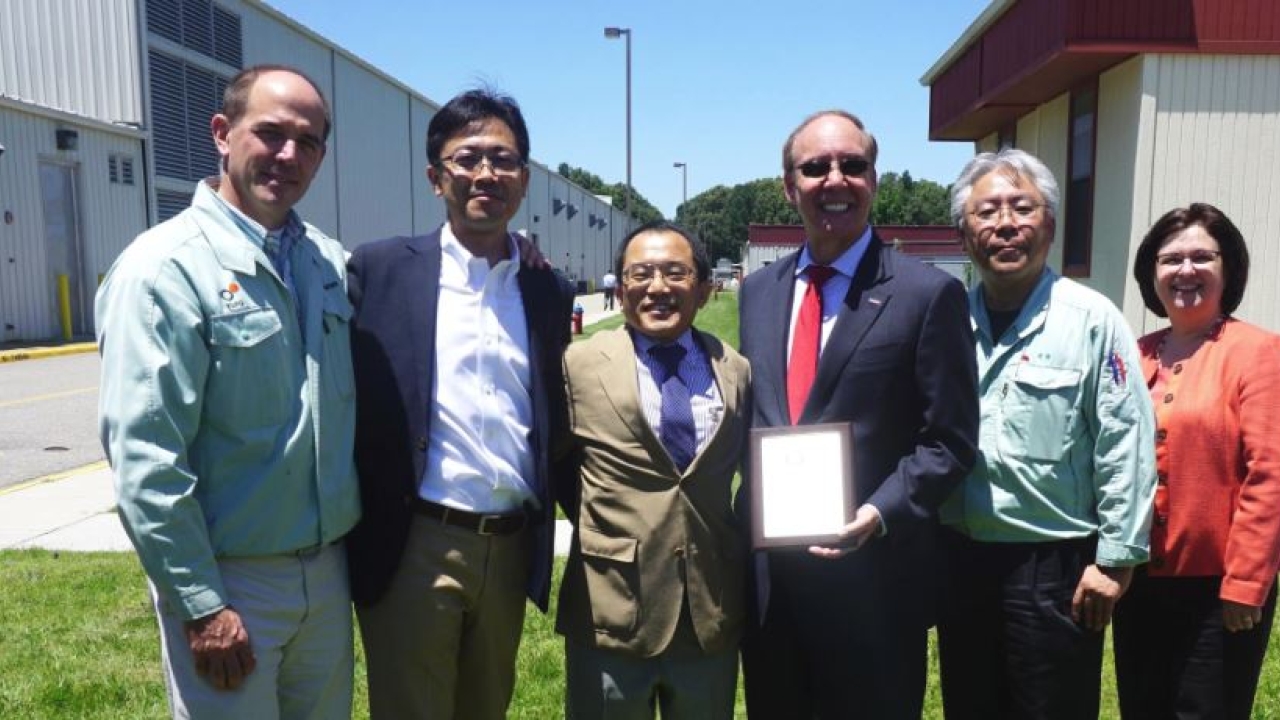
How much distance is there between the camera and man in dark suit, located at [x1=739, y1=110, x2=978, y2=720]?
2793 millimetres

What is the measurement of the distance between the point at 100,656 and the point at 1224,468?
16.2ft

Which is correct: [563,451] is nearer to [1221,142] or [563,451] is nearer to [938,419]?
[938,419]

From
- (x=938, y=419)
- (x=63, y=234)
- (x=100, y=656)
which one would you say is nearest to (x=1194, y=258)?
(x=938, y=419)

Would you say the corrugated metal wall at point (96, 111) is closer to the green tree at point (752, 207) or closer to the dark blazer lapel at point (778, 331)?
the dark blazer lapel at point (778, 331)

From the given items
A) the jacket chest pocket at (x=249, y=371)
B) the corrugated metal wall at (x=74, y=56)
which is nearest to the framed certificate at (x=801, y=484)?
the jacket chest pocket at (x=249, y=371)

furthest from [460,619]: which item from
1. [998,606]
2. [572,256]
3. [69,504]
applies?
[572,256]

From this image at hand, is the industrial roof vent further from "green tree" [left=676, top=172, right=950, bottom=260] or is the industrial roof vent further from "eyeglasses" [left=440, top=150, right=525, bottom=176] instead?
"green tree" [left=676, top=172, right=950, bottom=260]

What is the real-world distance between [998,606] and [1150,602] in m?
0.55

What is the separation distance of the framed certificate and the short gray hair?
2.97ft

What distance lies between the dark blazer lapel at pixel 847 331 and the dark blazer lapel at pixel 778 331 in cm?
10

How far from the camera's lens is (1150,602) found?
3.13m

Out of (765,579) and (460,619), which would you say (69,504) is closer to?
(460,619)

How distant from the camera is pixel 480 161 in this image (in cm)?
302

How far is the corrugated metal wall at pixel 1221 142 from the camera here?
10.7m
